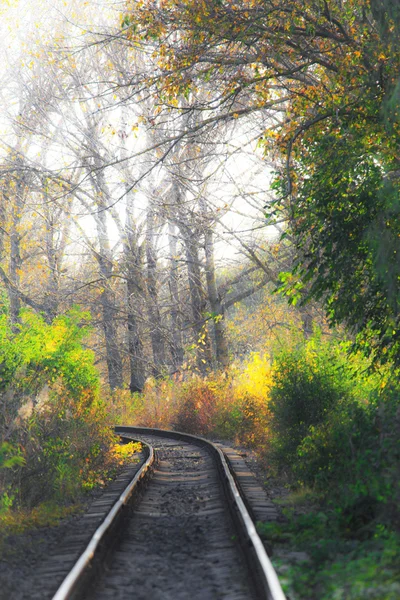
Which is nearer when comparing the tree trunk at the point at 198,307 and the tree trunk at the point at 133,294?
the tree trunk at the point at 198,307

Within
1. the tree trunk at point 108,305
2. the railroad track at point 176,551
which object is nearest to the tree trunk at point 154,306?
the tree trunk at point 108,305

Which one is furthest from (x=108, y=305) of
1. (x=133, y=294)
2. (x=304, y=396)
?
(x=304, y=396)

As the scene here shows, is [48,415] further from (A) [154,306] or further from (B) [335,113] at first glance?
(A) [154,306]

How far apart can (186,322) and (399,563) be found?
27.3 metres

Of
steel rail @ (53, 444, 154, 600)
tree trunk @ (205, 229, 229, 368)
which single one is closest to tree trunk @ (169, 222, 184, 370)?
tree trunk @ (205, 229, 229, 368)

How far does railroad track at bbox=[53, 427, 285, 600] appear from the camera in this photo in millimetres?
5980

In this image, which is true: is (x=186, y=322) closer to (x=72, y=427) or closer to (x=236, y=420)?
(x=236, y=420)

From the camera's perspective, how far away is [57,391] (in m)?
13.4

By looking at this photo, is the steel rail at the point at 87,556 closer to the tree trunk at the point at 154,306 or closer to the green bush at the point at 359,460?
the green bush at the point at 359,460

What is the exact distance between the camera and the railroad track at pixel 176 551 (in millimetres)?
5980

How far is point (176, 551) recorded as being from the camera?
761 centimetres

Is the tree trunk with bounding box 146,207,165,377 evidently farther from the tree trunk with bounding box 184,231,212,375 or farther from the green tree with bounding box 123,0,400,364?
the green tree with bounding box 123,0,400,364

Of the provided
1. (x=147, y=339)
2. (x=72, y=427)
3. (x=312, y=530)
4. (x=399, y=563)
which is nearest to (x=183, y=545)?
(x=312, y=530)

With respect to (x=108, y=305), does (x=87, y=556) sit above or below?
below
